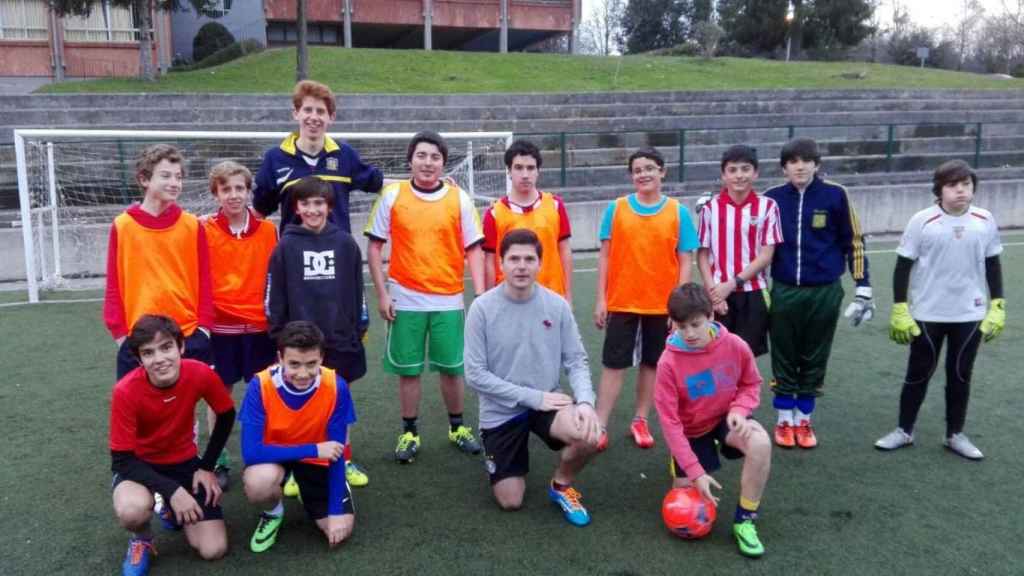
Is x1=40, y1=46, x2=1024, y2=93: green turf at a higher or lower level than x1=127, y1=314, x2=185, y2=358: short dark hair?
higher

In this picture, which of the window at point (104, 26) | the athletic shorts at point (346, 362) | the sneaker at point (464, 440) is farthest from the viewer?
the window at point (104, 26)

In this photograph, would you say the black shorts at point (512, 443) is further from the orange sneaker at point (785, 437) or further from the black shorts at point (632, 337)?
the orange sneaker at point (785, 437)

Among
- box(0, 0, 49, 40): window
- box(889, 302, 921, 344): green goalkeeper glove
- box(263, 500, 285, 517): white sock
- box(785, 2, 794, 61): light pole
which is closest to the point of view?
box(263, 500, 285, 517): white sock

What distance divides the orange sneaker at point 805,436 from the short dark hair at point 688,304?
151 centimetres

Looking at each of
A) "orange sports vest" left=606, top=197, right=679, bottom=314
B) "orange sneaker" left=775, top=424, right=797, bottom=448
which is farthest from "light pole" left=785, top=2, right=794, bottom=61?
"orange sneaker" left=775, top=424, right=797, bottom=448

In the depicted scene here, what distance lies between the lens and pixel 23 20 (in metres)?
23.9

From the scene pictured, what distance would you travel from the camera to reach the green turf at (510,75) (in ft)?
71.8

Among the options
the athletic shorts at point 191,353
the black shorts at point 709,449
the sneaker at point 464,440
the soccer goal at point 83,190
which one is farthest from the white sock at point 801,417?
the soccer goal at point 83,190

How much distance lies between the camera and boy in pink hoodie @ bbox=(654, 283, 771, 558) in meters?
3.25

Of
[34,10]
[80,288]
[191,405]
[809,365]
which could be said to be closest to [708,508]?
[809,365]

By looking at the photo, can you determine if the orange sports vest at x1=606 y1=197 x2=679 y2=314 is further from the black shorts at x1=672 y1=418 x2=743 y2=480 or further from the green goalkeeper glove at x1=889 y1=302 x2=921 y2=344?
the green goalkeeper glove at x1=889 y1=302 x2=921 y2=344

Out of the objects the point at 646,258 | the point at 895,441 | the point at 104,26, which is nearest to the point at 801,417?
the point at 895,441

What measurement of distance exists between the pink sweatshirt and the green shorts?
4.19 ft

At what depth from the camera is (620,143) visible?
17422mm
